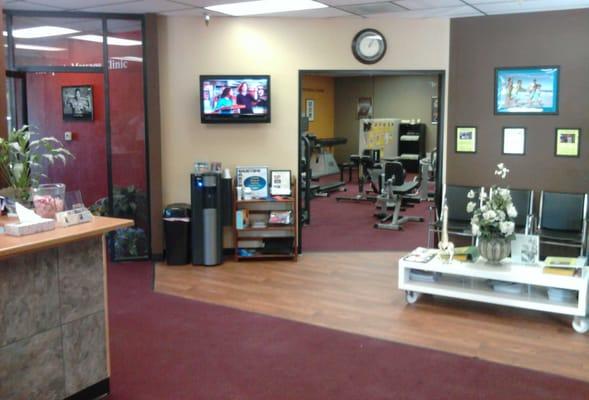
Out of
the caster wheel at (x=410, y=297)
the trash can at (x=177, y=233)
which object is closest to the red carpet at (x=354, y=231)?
the trash can at (x=177, y=233)

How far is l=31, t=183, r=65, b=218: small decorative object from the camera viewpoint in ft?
10.8

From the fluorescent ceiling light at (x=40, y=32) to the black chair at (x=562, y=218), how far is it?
17.3ft

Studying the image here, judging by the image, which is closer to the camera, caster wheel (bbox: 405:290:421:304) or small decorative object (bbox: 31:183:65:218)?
small decorative object (bbox: 31:183:65:218)

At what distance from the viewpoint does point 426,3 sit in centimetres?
561

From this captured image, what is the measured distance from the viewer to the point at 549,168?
609cm

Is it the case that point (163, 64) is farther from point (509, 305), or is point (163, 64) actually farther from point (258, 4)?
point (509, 305)

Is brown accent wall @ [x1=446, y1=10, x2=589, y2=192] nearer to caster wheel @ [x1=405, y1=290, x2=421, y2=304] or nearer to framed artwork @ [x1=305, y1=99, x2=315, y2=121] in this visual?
caster wheel @ [x1=405, y1=290, x2=421, y2=304]

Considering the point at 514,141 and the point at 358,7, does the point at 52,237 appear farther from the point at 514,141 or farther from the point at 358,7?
the point at 514,141

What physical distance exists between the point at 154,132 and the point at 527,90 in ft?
13.0

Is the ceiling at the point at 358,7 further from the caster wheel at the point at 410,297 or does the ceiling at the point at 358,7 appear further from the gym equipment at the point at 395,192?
the gym equipment at the point at 395,192

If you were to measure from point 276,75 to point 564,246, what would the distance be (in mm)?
3512

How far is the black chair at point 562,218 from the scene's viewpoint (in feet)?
18.4

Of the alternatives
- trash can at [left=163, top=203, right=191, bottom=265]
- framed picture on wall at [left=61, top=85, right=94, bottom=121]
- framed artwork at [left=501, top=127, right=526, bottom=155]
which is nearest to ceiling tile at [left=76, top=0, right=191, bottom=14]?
framed picture on wall at [left=61, top=85, right=94, bottom=121]

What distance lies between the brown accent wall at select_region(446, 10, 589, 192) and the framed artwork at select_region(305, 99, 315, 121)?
7.73 meters
